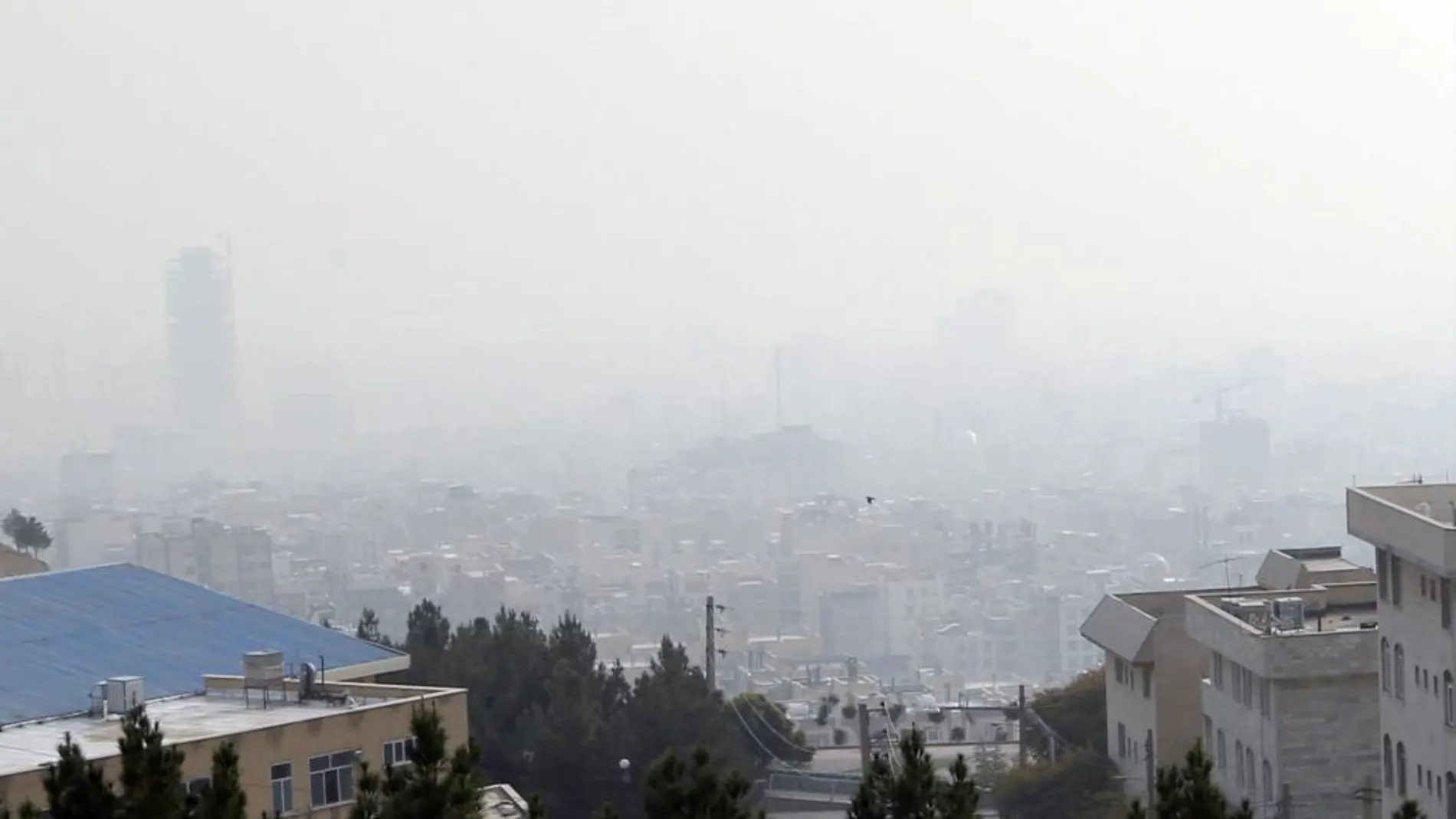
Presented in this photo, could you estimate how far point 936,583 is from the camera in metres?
90.9

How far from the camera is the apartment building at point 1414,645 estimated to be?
17484 millimetres

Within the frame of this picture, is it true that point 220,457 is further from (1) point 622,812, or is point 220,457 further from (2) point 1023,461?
(1) point 622,812

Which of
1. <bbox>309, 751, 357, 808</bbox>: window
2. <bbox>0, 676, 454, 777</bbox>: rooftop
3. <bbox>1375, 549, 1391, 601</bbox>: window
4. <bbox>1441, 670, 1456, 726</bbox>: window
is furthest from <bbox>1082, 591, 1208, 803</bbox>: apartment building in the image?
<bbox>309, 751, 357, 808</bbox>: window

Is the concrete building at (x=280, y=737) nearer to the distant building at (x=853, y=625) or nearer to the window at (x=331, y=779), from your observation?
the window at (x=331, y=779)

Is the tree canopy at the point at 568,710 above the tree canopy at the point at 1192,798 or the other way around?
the other way around

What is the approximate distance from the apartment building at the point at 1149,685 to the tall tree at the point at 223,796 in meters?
14.4

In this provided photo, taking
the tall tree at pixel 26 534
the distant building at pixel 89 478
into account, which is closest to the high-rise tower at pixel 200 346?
the distant building at pixel 89 478

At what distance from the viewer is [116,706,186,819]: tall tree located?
9.28 m

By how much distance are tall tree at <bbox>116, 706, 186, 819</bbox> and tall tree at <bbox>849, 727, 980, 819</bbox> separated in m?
2.78

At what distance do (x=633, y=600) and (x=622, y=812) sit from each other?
64996 millimetres

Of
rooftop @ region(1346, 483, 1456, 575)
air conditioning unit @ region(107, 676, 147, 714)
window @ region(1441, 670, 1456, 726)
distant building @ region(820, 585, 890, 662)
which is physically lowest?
distant building @ region(820, 585, 890, 662)

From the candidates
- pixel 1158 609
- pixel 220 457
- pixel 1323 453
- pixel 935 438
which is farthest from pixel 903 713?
pixel 935 438

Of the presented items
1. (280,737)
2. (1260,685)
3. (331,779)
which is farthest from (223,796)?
(1260,685)

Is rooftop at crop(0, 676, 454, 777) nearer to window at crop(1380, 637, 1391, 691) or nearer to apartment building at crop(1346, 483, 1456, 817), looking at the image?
apartment building at crop(1346, 483, 1456, 817)
